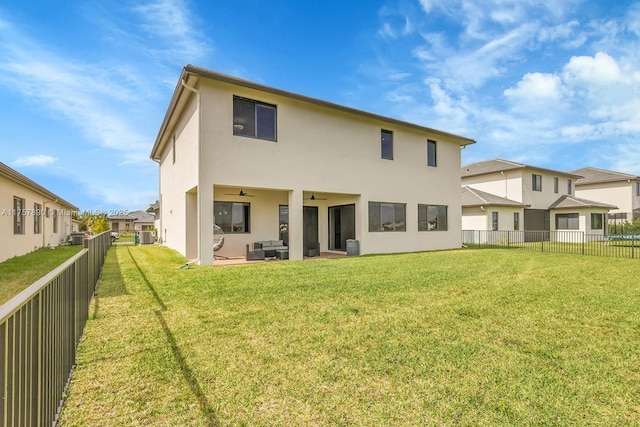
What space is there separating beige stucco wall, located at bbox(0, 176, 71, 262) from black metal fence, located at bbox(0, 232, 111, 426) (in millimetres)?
13021

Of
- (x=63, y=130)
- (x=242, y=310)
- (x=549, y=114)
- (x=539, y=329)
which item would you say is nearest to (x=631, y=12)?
(x=549, y=114)

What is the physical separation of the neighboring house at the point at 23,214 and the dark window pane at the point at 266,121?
353 inches

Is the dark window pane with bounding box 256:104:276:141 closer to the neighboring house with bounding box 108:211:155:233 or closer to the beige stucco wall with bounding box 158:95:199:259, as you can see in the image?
the beige stucco wall with bounding box 158:95:199:259

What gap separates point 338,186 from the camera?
13344 mm

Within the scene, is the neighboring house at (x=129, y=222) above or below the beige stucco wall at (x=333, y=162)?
below

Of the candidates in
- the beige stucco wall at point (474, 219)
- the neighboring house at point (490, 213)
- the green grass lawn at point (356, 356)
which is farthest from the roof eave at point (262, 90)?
the beige stucco wall at point (474, 219)

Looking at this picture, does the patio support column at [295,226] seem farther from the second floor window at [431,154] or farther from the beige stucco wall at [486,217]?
the beige stucco wall at [486,217]

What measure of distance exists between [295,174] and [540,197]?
24313 mm

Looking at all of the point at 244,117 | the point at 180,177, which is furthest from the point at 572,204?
the point at 180,177

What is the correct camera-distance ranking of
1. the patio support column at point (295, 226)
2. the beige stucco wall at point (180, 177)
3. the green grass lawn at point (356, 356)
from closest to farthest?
the green grass lawn at point (356, 356), the beige stucco wall at point (180, 177), the patio support column at point (295, 226)

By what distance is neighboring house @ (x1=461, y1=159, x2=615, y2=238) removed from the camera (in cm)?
2575

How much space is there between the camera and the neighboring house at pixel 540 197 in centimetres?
2575

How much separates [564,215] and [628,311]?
87.3ft

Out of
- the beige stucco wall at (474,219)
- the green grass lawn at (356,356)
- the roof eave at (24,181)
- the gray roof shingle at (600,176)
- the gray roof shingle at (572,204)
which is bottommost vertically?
the green grass lawn at (356,356)
